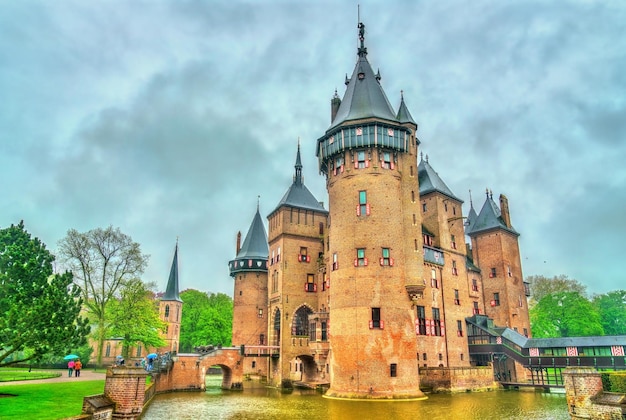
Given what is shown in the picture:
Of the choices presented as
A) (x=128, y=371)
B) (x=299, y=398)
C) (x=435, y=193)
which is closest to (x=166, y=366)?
(x=299, y=398)

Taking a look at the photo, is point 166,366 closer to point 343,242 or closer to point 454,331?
point 343,242

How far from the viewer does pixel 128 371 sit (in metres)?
15.2

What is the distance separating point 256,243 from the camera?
5525cm

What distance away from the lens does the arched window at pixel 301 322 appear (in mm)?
43125

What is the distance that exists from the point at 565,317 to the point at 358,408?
4523cm

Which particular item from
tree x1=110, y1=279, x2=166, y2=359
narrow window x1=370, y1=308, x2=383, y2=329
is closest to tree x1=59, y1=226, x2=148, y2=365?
tree x1=110, y1=279, x2=166, y2=359

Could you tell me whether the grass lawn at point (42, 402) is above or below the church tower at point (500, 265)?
below

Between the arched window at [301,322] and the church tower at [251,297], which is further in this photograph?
the church tower at [251,297]

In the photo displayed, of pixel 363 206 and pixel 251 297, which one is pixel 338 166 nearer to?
pixel 363 206

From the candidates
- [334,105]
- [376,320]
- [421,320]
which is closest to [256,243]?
[334,105]

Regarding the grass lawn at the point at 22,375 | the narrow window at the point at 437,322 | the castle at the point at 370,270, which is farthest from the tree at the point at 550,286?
the grass lawn at the point at 22,375

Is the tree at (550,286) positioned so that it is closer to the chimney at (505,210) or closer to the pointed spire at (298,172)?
the chimney at (505,210)

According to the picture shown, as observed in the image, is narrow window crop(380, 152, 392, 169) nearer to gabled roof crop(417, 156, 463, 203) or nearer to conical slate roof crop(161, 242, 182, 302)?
gabled roof crop(417, 156, 463, 203)

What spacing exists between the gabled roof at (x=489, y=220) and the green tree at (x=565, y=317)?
1598 centimetres
